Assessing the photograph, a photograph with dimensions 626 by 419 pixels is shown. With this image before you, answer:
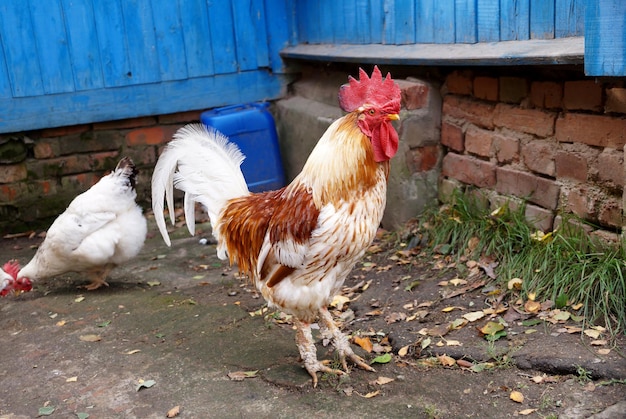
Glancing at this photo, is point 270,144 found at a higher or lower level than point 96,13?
lower

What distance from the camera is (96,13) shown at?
6.41 m

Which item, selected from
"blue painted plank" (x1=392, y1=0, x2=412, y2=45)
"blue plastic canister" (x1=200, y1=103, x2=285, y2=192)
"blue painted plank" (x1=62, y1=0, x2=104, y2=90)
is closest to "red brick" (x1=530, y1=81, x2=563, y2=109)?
"blue painted plank" (x1=392, y1=0, x2=412, y2=45)

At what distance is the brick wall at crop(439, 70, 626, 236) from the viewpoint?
3.84m

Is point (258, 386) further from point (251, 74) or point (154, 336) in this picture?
point (251, 74)

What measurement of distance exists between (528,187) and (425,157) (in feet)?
3.43

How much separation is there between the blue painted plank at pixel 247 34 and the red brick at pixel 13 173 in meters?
2.46

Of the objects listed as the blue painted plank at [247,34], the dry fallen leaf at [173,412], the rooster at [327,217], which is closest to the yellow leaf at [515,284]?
the rooster at [327,217]

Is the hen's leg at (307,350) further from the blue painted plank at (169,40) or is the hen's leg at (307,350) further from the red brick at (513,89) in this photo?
the blue painted plank at (169,40)

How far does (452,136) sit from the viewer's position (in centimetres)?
521


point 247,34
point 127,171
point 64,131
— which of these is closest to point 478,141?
point 127,171

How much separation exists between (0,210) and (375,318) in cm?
430

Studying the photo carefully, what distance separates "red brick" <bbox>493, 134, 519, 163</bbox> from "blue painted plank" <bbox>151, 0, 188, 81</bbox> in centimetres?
350

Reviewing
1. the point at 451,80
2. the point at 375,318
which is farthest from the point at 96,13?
the point at 375,318

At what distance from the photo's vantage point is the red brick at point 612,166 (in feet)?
12.3
